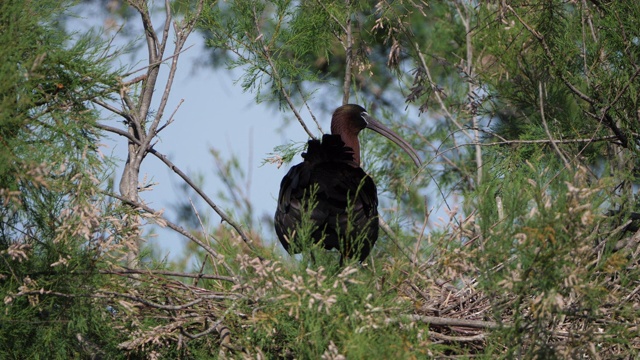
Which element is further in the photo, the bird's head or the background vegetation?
the bird's head

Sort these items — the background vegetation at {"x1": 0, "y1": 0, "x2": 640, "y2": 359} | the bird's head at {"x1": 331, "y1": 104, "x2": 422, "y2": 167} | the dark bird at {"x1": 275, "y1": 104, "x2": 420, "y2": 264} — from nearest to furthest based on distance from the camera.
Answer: the background vegetation at {"x1": 0, "y1": 0, "x2": 640, "y2": 359} < the dark bird at {"x1": 275, "y1": 104, "x2": 420, "y2": 264} < the bird's head at {"x1": 331, "y1": 104, "x2": 422, "y2": 167}

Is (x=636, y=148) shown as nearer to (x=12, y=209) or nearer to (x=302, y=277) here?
(x=302, y=277)

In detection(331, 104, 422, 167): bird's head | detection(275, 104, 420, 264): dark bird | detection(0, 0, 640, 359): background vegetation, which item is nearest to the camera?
detection(0, 0, 640, 359): background vegetation

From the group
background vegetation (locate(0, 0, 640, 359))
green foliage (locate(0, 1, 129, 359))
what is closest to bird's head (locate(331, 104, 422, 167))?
background vegetation (locate(0, 0, 640, 359))

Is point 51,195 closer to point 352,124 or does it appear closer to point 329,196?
point 329,196

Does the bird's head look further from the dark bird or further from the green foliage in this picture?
the green foliage

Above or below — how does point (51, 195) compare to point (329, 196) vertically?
below

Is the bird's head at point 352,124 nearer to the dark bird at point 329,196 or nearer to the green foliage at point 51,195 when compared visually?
the dark bird at point 329,196

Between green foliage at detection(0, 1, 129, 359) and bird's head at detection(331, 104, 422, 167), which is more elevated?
bird's head at detection(331, 104, 422, 167)

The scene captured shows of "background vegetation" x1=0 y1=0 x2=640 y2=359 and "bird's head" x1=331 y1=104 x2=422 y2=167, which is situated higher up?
"bird's head" x1=331 y1=104 x2=422 y2=167

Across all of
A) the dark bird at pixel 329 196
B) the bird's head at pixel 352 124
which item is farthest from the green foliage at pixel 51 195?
the bird's head at pixel 352 124

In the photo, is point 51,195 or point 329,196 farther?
point 329,196

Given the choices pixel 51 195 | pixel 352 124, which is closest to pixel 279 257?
pixel 51 195

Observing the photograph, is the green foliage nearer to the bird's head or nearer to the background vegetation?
the background vegetation
